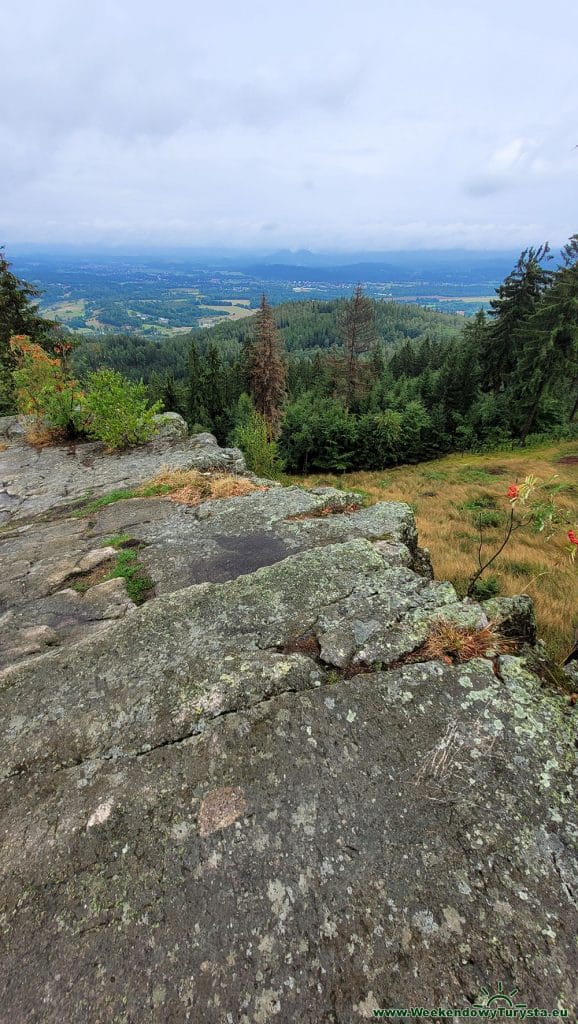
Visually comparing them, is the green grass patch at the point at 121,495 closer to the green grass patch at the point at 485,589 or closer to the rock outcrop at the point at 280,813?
the rock outcrop at the point at 280,813

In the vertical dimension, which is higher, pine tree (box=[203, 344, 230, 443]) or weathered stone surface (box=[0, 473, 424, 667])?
weathered stone surface (box=[0, 473, 424, 667])

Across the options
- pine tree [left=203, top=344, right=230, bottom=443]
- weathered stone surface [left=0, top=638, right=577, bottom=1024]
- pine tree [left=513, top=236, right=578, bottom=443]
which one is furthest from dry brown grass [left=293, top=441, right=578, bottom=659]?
pine tree [left=203, top=344, right=230, bottom=443]

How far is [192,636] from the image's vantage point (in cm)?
412

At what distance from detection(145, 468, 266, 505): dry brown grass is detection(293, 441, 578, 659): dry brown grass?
4.18 m

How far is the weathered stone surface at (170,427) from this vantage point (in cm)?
1209

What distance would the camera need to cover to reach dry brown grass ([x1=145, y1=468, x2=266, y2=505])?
7.85 meters

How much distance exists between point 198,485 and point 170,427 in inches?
198

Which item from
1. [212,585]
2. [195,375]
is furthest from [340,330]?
[212,585]

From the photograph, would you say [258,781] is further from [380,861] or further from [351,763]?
[380,861]

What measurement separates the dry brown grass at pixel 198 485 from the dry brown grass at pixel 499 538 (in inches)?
165

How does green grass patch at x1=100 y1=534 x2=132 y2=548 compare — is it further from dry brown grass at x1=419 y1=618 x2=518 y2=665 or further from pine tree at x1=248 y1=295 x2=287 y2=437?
pine tree at x1=248 y1=295 x2=287 y2=437

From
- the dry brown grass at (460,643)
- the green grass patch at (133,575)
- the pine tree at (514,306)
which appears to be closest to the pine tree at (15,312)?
the green grass patch at (133,575)

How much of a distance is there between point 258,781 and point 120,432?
33.8 feet

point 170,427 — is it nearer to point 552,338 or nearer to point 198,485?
point 198,485
